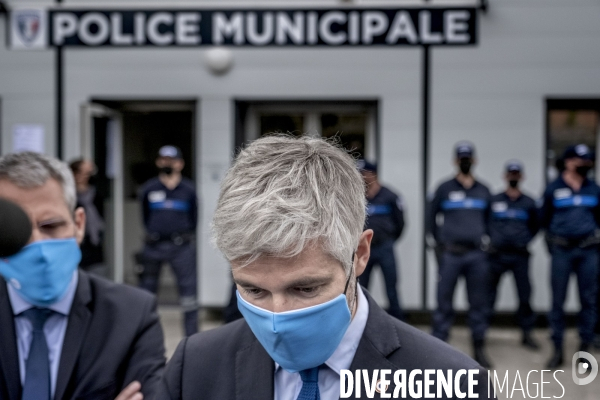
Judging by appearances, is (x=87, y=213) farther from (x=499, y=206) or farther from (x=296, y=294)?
(x=296, y=294)

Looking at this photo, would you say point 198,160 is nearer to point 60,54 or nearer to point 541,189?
point 60,54

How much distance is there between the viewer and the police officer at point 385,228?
22.7ft

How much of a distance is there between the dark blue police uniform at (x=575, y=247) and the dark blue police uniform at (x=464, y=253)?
24.9 inches

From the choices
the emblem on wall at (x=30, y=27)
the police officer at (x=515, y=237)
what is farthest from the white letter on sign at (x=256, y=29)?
the police officer at (x=515, y=237)

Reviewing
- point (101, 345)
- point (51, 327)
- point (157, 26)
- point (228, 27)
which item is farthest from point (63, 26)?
point (101, 345)

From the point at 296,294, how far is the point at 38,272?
3.66ft

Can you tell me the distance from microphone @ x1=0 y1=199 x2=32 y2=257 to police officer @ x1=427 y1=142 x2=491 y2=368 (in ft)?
16.7

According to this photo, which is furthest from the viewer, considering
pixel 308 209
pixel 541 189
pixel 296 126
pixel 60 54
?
pixel 296 126

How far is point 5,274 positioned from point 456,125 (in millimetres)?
6398

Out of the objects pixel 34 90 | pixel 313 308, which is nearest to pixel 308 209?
pixel 313 308

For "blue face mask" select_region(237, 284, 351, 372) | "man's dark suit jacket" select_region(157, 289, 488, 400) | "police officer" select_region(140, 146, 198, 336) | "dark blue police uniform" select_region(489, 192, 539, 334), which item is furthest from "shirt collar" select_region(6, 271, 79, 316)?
"dark blue police uniform" select_region(489, 192, 539, 334)

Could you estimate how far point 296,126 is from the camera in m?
8.27

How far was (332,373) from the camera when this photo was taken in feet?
4.98

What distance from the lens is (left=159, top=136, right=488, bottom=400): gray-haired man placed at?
1.33 m
